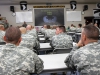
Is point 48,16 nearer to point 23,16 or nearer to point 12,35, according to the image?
point 23,16

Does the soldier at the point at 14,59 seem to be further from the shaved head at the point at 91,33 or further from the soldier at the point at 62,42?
the soldier at the point at 62,42

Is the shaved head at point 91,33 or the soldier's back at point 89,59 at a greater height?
the shaved head at point 91,33

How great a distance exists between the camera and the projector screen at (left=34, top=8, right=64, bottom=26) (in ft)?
42.4

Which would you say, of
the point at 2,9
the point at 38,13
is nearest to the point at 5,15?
the point at 2,9

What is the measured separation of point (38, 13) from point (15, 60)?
11.5m

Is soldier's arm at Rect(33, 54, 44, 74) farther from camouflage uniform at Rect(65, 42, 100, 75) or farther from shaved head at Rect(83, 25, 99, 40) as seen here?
shaved head at Rect(83, 25, 99, 40)

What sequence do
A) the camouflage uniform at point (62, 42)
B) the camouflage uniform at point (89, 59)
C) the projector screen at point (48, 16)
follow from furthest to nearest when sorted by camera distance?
the projector screen at point (48, 16) < the camouflage uniform at point (62, 42) < the camouflage uniform at point (89, 59)

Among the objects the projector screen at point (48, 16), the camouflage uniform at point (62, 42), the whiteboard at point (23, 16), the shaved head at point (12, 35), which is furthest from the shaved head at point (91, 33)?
the whiteboard at point (23, 16)

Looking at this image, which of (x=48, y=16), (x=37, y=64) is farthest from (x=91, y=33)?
(x=48, y=16)

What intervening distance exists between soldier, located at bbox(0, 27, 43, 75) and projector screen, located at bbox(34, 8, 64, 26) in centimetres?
1126

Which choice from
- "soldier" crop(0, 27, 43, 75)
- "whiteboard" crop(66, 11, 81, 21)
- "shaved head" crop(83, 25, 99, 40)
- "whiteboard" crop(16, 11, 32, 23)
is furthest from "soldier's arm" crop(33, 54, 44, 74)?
"whiteboard" crop(66, 11, 81, 21)

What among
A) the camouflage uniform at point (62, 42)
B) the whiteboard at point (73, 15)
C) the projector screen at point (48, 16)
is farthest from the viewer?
the whiteboard at point (73, 15)

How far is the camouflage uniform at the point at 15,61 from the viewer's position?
1.61 m

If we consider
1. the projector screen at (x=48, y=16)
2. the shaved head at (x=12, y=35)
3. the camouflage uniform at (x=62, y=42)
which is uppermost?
the projector screen at (x=48, y=16)
